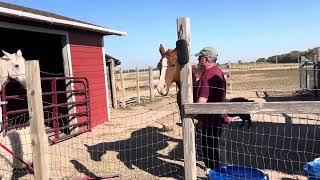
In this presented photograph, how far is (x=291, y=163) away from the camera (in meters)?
7.13

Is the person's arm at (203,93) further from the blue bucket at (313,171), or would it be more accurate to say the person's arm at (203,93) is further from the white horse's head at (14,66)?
the white horse's head at (14,66)

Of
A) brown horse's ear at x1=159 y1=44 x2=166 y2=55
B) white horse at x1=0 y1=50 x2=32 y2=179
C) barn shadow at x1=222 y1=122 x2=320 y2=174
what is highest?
brown horse's ear at x1=159 y1=44 x2=166 y2=55

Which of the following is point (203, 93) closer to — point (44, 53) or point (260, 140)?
point (260, 140)

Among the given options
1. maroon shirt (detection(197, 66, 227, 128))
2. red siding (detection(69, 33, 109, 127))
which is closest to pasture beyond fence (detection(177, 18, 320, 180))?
maroon shirt (detection(197, 66, 227, 128))

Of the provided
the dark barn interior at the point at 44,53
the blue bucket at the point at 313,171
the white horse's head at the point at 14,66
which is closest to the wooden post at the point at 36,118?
the blue bucket at the point at 313,171

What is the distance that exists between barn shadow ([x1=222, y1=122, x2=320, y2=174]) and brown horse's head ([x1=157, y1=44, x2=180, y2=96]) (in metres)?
1.32

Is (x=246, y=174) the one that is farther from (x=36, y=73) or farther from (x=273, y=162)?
(x=273, y=162)

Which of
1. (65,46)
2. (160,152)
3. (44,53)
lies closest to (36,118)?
(160,152)

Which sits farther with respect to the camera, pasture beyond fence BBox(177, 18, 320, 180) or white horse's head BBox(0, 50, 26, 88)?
white horse's head BBox(0, 50, 26, 88)

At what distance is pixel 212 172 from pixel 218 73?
167 cm

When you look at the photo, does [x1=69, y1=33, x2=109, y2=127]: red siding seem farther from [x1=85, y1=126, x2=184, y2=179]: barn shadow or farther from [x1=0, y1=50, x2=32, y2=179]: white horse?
[x1=0, y1=50, x2=32, y2=179]: white horse

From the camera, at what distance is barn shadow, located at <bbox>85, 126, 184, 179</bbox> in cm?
718

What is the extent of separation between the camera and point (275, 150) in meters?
8.03

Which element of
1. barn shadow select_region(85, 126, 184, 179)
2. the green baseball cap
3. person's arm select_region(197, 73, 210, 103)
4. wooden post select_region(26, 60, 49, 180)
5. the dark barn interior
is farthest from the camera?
the dark barn interior
